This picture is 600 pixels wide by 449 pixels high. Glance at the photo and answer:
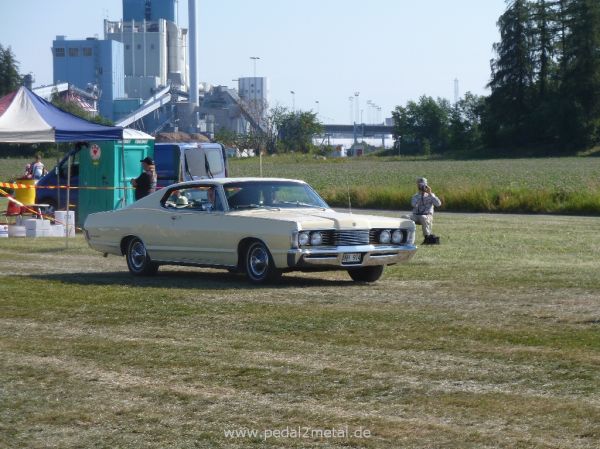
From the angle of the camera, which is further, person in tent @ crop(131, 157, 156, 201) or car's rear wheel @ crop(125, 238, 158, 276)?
person in tent @ crop(131, 157, 156, 201)

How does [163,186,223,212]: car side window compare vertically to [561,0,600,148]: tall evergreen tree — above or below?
below

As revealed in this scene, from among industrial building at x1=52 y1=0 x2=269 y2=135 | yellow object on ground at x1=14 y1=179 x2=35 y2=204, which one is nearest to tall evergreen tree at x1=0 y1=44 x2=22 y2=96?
industrial building at x1=52 y1=0 x2=269 y2=135

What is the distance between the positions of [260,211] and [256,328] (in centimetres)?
432

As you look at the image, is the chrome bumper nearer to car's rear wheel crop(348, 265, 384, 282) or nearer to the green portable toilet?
car's rear wheel crop(348, 265, 384, 282)

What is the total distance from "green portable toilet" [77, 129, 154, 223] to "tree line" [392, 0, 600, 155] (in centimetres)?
9365

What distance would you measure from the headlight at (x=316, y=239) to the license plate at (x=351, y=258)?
1.14 ft

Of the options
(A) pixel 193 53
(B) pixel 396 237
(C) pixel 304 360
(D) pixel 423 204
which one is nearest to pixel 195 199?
(B) pixel 396 237

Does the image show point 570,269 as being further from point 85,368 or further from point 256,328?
point 85,368

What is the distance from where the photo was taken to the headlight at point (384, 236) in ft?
50.9

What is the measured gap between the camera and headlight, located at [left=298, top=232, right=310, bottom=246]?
48.7 ft

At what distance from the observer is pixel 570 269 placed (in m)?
17.4

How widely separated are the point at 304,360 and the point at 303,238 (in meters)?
5.21

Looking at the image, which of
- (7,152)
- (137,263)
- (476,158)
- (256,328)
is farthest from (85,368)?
(476,158)

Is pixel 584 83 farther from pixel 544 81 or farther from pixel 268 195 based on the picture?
pixel 268 195
